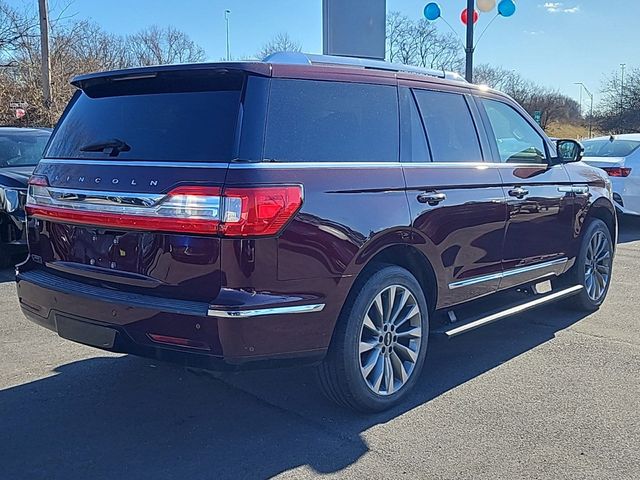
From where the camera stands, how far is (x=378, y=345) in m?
3.84

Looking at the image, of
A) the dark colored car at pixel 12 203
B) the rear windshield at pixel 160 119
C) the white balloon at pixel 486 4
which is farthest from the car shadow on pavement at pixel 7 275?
the white balloon at pixel 486 4

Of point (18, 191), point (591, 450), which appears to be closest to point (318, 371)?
point (591, 450)

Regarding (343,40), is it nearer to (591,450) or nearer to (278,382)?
(278,382)

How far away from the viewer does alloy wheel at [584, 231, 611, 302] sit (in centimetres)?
601

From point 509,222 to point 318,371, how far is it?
195 centimetres

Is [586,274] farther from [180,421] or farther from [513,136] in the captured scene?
[180,421]

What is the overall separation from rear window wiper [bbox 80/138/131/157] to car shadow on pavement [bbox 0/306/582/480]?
4.86 feet

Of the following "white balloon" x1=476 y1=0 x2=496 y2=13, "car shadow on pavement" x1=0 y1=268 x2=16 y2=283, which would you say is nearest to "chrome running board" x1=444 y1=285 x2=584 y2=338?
"car shadow on pavement" x1=0 y1=268 x2=16 y2=283

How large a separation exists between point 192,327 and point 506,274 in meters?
2.64

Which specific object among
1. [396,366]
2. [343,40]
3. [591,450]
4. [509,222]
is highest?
[343,40]

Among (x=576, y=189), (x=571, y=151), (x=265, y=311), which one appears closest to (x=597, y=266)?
(x=576, y=189)

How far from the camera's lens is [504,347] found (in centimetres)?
509

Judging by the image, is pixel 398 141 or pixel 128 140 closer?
pixel 128 140

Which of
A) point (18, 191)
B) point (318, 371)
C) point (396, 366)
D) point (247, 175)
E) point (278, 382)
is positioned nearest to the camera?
point (247, 175)
